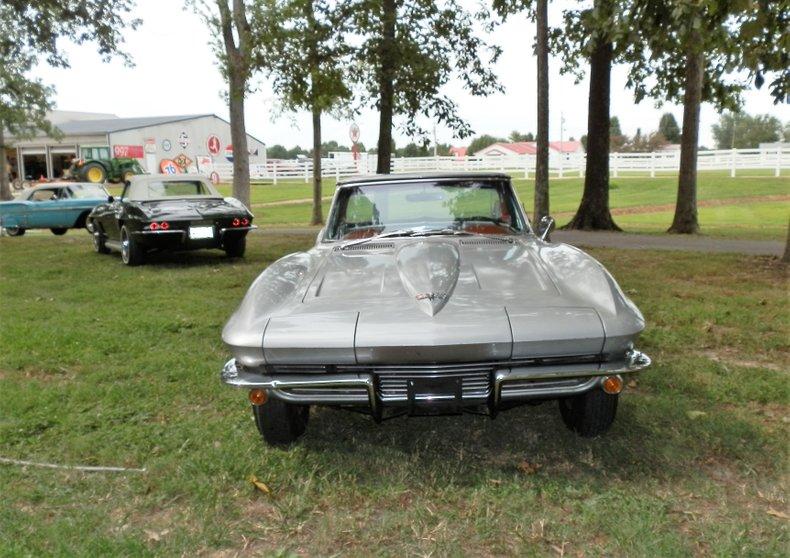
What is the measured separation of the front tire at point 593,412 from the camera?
3.28m

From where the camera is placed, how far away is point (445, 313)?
2.91 m

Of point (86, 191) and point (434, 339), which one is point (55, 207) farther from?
point (434, 339)

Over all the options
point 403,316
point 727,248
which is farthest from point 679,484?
point 727,248

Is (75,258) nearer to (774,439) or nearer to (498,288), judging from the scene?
(498,288)

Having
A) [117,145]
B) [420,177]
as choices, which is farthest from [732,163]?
[117,145]

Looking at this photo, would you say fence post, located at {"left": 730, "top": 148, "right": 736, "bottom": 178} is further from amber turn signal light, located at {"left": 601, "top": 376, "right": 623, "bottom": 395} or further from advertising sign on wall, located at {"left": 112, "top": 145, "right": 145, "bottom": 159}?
advertising sign on wall, located at {"left": 112, "top": 145, "right": 145, "bottom": 159}

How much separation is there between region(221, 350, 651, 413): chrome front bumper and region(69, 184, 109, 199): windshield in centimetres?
1566

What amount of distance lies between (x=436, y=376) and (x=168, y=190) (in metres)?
8.00

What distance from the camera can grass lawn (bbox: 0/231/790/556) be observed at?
259 cm

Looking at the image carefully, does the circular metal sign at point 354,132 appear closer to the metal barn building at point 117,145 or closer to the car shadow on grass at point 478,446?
the car shadow on grass at point 478,446

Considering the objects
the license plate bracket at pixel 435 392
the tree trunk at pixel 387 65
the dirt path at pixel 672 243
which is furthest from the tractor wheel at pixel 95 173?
the license plate bracket at pixel 435 392

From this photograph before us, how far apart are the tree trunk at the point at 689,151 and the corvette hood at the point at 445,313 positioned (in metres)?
12.3

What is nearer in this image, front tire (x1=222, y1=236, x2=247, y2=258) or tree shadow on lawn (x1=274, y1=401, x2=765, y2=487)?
tree shadow on lawn (x1=274, y1=401, x2=765, y2=487)

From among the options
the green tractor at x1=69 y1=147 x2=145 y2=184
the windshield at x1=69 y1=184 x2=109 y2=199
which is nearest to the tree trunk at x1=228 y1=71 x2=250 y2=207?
the windshield at x1=69 y1=184 x2=109 y2=199
